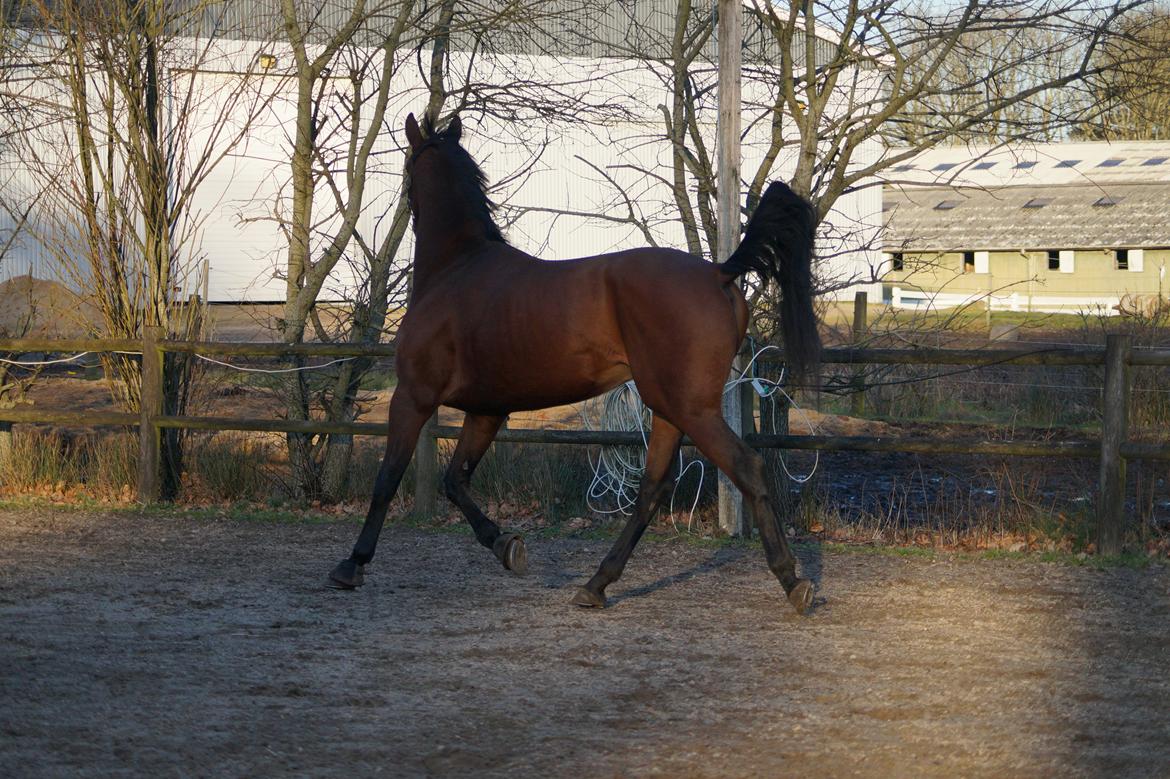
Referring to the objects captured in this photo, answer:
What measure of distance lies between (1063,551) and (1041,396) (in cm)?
759

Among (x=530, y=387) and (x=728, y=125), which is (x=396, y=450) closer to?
(x=530, y=387)

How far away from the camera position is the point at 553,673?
4.46 metres

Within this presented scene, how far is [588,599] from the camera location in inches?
221

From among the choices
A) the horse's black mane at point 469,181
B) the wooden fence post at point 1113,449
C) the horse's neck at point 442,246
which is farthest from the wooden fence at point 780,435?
the horse's black mane at point 469,181

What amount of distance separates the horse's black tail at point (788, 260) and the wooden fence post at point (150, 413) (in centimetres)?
502

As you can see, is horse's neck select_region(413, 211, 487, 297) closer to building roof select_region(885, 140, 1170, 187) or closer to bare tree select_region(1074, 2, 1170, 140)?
bare tree select_region(1074, 2, 1170, 140)

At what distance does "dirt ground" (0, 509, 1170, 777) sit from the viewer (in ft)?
11.6

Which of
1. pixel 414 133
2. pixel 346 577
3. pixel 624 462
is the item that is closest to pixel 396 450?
pixel 346 577

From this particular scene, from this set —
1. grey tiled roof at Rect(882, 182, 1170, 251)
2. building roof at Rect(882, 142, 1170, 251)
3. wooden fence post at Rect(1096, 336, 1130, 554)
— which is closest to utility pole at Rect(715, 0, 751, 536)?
wooden fence post at Rect(1096, 336, 1130, 554)

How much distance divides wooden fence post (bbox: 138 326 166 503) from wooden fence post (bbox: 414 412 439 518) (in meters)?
2.08

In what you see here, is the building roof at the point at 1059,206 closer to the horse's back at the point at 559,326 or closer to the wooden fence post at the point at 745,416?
the wooden fence post at the point at 745,416

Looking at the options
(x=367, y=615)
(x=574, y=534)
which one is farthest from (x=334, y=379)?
(x=367, y=615)

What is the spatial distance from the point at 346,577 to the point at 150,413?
3685 mm

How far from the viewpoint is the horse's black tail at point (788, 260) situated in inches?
220
